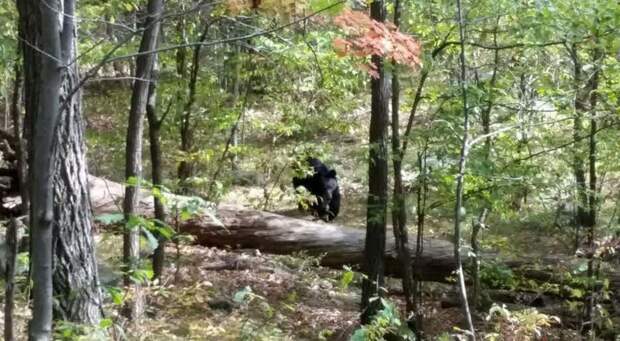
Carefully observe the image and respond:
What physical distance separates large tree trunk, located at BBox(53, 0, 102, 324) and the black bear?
7026mm

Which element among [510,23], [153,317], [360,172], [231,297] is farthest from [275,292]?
[360,172]

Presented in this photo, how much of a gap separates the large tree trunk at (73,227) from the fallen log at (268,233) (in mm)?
4279

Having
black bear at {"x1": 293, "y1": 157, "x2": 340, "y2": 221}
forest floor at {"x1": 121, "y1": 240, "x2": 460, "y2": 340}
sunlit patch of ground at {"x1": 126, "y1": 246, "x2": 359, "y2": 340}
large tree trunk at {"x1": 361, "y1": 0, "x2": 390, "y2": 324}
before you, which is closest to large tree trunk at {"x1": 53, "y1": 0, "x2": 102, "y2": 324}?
sunlit patch of ground at {"x1": 126, "y1": 246, "x2": 359, "y2": 340}

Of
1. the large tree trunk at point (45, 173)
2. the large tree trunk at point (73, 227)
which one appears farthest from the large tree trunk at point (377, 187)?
the large tree trunk at point (45, 173)

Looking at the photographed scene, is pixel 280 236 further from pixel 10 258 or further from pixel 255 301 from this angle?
pixel 10 258

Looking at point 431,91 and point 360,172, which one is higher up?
point 431,91

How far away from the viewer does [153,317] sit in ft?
20.0

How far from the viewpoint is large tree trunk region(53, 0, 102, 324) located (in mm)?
3523

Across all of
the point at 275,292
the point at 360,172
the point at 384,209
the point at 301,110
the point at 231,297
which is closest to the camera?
the point at 384,209

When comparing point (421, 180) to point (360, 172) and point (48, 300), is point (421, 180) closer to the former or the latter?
point (48, 300)

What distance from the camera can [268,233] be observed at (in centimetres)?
823

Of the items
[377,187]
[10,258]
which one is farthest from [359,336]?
[377,187]

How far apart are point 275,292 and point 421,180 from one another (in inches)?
109

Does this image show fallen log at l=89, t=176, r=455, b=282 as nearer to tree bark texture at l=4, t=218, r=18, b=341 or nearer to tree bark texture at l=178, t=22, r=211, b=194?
tree bark texture at l=178, t=22, r=211, b=194
